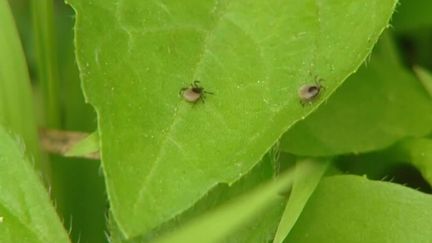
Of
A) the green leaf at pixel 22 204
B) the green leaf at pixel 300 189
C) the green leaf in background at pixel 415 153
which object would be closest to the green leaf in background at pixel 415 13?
the green leaf in background at pixel 415 153

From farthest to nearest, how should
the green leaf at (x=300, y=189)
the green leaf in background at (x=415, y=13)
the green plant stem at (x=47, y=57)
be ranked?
the green leaf in background at (x=415, y=13)
the green plant stem at (x=47, y=57)
the green leaf at (x=300, y=189)

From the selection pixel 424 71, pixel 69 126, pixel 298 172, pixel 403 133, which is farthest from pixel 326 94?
pixel 69 126

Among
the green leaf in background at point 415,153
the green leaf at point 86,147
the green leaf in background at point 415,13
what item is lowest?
the green leaf in background at point 415,153

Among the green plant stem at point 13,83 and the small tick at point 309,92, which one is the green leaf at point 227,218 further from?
the green plant stem at point 13,83

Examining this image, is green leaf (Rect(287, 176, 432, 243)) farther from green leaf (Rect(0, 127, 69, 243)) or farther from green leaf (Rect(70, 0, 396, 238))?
green leaf (Rect(0, 127, 69, 243))

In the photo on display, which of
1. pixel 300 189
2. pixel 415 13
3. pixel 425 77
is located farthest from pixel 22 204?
pixel 415 13

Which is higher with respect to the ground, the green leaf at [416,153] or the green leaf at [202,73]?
the green leaf at [202,73]

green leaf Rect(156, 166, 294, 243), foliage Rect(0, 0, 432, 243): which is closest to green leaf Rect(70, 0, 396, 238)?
foliage Rect(0, 0, 432, 243)
